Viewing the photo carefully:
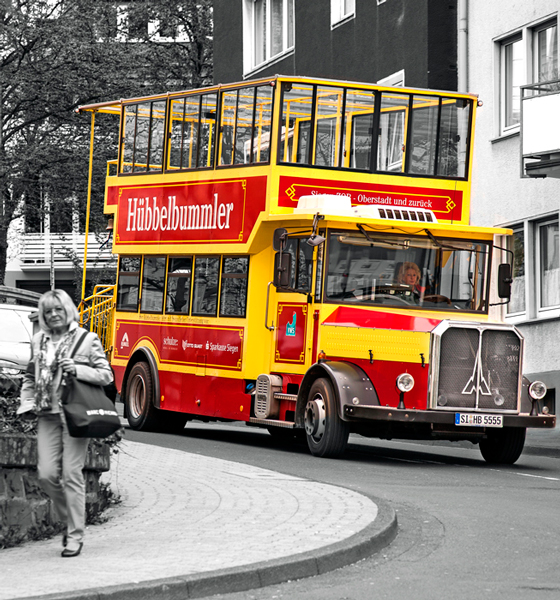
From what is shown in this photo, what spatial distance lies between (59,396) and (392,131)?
972 cm

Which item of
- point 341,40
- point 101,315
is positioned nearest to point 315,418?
point 101,315

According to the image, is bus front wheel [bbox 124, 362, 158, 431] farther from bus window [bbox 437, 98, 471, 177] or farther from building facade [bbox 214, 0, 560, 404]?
building facade [bbox 214, 0, 560, 404]

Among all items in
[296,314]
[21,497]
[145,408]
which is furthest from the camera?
[145,408]

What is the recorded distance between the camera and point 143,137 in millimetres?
19359

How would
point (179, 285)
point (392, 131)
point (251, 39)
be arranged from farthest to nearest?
point (251, 39) < point (179, 285) < point (392, 131)

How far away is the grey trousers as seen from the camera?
25.9ft

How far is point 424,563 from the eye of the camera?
8273 millimetres

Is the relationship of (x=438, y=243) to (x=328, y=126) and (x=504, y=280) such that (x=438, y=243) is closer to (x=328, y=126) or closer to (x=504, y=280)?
(x=504, y=280)

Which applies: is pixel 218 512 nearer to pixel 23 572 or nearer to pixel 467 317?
pixel 23 572

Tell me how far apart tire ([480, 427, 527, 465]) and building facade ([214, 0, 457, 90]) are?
954 cm

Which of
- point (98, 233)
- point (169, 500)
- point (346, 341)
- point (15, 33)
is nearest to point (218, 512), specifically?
point (169, 500)

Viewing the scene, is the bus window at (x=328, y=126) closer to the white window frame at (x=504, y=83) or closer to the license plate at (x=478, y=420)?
the license plate at (x=478, y=420)

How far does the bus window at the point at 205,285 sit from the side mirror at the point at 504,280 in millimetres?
3755

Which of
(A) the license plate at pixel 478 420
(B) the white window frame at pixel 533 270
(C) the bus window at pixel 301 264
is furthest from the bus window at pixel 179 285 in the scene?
(B) the white window frame at pixel 533 270
